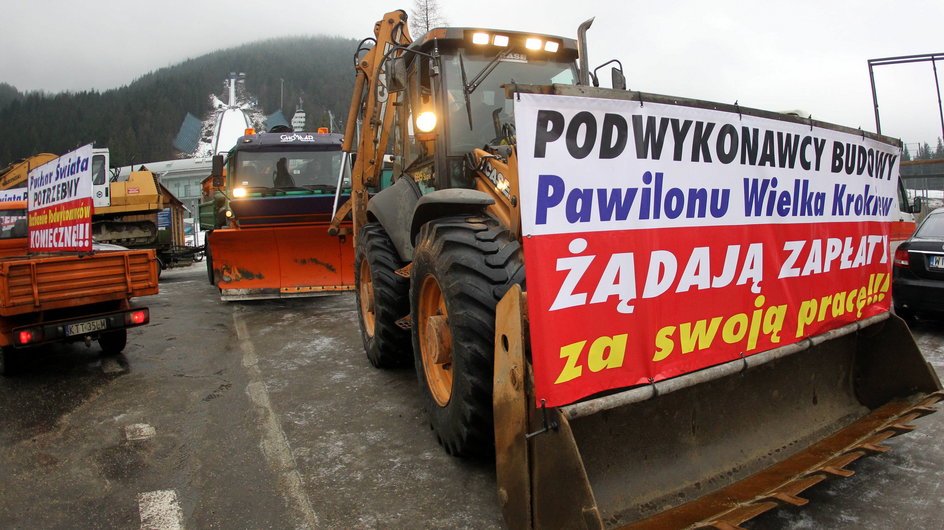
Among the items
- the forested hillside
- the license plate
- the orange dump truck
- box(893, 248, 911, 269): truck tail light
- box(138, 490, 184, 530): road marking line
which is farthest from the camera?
the forested hillside

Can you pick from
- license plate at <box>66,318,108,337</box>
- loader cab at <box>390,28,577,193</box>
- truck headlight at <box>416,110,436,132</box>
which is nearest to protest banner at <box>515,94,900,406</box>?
loader cab at <box>390,28,577,193</box>

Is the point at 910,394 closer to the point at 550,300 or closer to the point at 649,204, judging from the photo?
the point at 649,204

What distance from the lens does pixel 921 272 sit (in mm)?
6199

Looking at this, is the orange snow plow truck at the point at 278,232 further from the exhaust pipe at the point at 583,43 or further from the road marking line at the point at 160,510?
the road marking line at the point at 160,510

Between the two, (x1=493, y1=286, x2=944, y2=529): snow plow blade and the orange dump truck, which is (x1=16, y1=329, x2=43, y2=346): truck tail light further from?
(x1=493, y1=286, x2=944, y2=529): snow plow blade

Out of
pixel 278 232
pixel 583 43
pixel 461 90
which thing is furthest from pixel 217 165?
pixel 583 43

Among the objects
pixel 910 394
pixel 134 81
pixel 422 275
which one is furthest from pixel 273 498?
pixel 134 81

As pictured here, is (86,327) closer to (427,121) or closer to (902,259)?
(427,121)

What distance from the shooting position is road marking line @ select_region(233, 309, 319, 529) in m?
3.16

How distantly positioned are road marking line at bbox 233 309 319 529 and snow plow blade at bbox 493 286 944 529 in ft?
3.92

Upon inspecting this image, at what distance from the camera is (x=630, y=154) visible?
2.56 metres

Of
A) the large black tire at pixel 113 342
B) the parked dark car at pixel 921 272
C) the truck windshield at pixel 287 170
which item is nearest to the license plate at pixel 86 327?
the large black tire at pixel 113 342

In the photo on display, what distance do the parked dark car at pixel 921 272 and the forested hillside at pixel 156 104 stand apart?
146 feet

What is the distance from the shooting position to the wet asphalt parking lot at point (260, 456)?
9.95 feet
